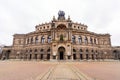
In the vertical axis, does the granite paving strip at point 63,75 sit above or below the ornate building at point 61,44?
below

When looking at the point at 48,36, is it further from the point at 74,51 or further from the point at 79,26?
the point at 79,26

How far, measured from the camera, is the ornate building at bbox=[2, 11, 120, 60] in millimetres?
52906

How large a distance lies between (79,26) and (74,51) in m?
18.5

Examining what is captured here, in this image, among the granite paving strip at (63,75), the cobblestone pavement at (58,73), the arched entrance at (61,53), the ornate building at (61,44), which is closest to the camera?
the granite paving strip at (63,75)

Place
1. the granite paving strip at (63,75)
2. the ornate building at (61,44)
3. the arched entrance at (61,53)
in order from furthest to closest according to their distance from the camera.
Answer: the arched entrance at (61,53) < the ornate building at (61,44) < the granite paving strip at (63,75)

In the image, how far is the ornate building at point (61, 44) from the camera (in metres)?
52.9

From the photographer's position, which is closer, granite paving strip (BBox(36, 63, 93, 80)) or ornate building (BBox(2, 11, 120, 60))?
granite paving strip (BBox(36, 63, 93, 80))

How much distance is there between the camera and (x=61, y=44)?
5262cm

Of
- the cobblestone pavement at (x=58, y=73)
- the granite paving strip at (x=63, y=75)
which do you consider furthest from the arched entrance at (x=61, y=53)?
the granite paving strip at (x=63, y=75)

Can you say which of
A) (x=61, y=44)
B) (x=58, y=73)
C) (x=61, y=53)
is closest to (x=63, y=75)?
(x=58, y=73)

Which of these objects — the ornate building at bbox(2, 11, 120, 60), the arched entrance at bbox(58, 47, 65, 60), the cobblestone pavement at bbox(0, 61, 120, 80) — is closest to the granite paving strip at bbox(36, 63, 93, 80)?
the cobblestone pavement at bbox(0, 61, 120, 80)

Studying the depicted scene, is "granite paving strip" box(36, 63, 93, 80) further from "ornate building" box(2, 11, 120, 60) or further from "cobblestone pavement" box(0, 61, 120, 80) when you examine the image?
"ornate building" box(2, 11, 120, 60)

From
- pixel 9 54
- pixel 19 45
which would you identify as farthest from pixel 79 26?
pixel 9 54

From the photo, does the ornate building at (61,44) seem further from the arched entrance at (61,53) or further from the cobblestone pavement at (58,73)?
the cobblestone pavement at (58,73)
